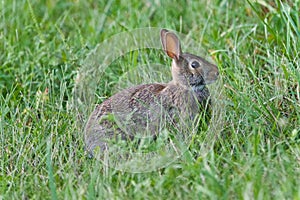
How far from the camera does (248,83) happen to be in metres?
4.41

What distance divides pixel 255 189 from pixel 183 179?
44cm

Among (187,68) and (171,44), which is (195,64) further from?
(171,44)

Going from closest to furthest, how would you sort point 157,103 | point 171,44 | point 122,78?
1. point 157,103
2. point 171,44
3. point 122,78

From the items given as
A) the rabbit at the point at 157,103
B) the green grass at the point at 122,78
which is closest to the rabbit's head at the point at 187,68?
the rabbit at the point at 157,103

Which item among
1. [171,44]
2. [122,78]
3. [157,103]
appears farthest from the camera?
[122,78]

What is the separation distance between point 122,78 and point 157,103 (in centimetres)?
79

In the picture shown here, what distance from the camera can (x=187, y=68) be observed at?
4230 mm

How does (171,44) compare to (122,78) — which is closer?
(171,44)

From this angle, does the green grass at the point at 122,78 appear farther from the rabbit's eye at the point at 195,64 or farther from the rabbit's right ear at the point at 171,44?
the rabbit's right ear at the point at 171,44

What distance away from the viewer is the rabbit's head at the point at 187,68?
4.22 meters

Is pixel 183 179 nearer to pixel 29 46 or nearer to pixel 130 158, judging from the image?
pixel 130 158

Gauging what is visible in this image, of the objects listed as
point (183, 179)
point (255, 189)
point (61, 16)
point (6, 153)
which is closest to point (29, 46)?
point (61, 16)

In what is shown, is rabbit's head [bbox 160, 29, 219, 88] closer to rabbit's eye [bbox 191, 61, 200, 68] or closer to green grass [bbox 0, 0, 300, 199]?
rabbit's eye [bbox 191, 61, 200, 68]

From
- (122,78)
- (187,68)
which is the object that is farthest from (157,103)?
(122,78)
